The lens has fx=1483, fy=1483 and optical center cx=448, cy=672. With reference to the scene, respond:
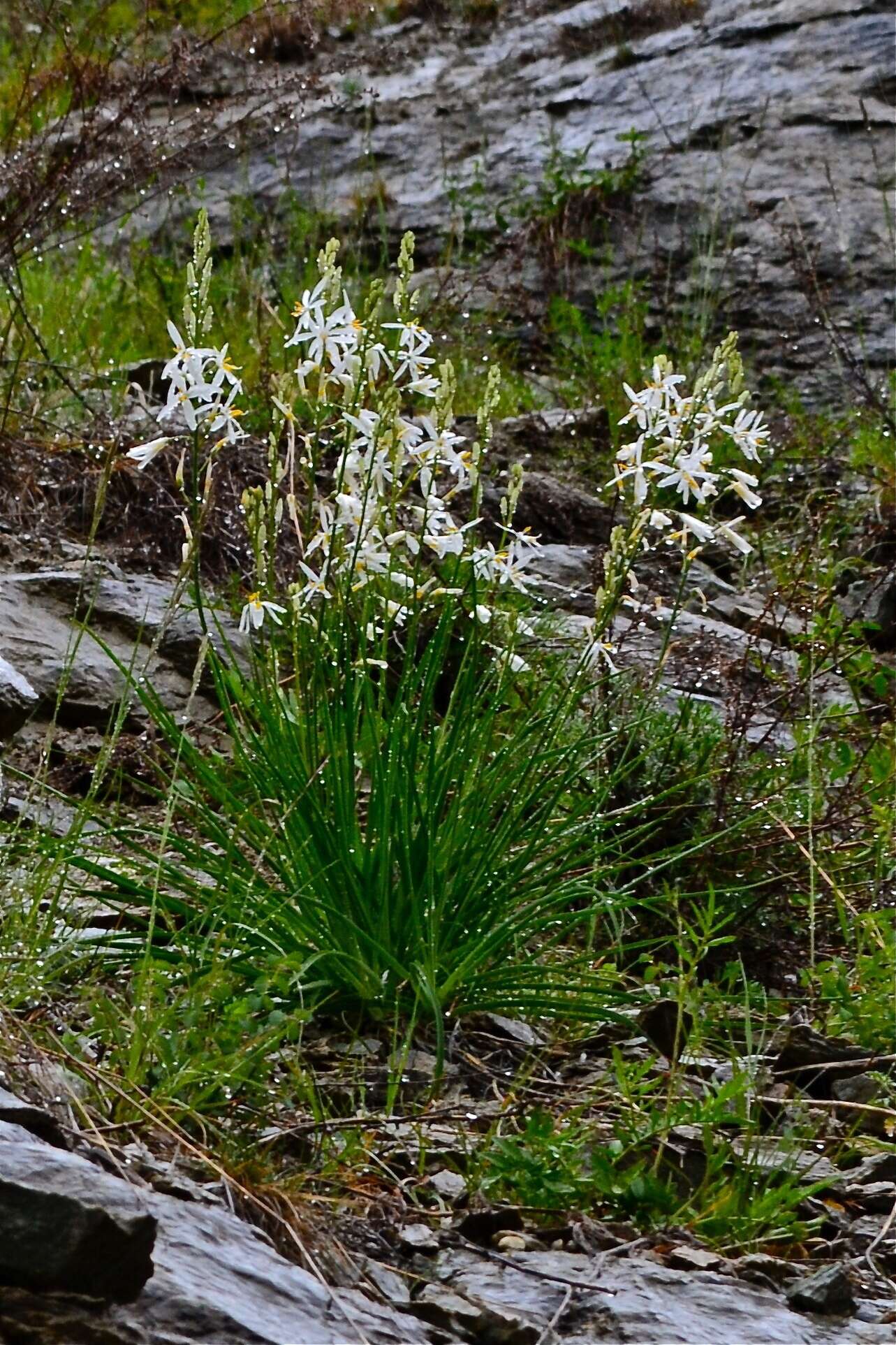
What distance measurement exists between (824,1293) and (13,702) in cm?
202

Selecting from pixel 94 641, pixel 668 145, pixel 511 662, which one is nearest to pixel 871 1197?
pixel 511 662

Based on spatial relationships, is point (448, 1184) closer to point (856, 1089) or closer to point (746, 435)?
point (856, 1089)

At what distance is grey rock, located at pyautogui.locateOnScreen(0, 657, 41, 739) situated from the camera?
3.16 metres

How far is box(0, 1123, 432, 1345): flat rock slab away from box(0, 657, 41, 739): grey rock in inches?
63.7

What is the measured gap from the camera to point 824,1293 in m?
1.96

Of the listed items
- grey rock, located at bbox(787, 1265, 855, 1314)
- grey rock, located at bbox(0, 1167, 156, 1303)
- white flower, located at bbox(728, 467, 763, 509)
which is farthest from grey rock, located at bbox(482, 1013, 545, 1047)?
grey rock, located at bbox(0, 1167, 156, 1303)

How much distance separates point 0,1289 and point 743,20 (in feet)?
30.3

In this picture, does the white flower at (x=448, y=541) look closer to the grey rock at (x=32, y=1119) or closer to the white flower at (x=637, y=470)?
the white flower at (x=637, y=470)

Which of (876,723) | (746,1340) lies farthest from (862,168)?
(746,1340)

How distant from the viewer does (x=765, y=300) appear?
7.77 meters

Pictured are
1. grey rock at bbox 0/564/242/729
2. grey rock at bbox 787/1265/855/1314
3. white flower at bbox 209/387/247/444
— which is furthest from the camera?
grey rock at bbox 0/564/242/729

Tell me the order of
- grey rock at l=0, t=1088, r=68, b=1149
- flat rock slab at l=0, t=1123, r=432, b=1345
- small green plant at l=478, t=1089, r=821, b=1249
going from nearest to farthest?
1. flat rock slab at l=0, t=1123, r=432, b=1345
2. grey rock at l=0, t=1088, r=68, b=1149
3. small green plant at l=478, t=1089, r=821, b=1249

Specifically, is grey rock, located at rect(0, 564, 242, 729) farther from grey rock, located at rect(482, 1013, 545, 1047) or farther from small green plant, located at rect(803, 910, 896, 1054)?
small green plant, located at rect(803, 910, 896, 1054)

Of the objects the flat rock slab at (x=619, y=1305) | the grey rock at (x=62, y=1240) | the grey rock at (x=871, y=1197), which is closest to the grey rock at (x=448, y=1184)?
the flat rock slab at (x=619, y=1305)
